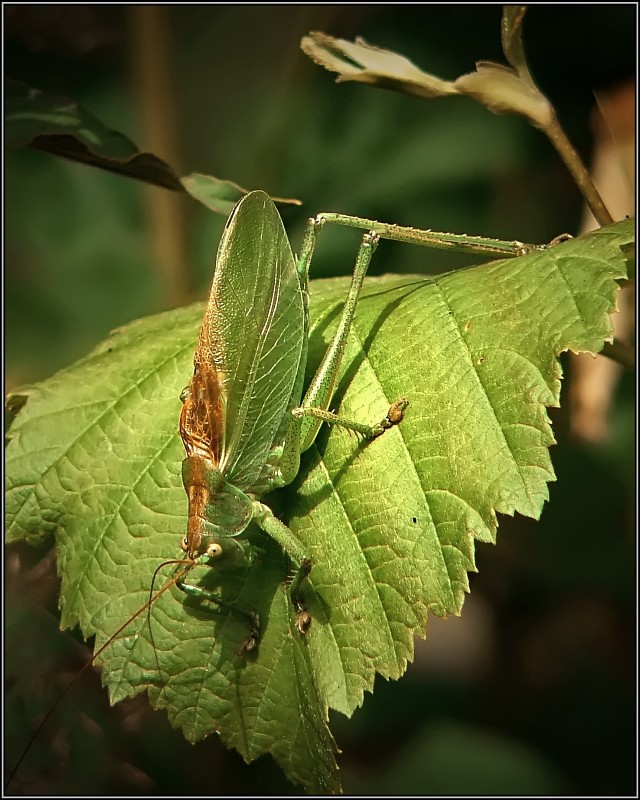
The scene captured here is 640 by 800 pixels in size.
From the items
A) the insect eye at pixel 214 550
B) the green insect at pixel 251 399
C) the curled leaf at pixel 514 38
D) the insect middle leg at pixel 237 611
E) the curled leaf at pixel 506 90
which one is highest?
the curled leaf at pixel 514 38

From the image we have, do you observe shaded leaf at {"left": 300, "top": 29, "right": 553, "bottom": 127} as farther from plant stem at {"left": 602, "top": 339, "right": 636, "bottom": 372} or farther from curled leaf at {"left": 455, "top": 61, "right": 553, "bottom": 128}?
plant stem at {"left": 602, "top": 339, "right": 636, "bottom": 372}

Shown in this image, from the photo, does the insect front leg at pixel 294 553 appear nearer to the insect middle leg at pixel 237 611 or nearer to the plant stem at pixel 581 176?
the insect middle leg at pixel 237 611

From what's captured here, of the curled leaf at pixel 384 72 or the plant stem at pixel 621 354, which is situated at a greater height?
the curled leaf at pixel 384 72

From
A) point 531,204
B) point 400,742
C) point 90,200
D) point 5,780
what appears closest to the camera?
point 5,780

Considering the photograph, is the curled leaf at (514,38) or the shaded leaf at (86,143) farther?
the shaded leaf at (86,143)

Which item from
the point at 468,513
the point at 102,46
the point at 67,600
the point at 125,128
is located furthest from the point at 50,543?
the point at 102,46

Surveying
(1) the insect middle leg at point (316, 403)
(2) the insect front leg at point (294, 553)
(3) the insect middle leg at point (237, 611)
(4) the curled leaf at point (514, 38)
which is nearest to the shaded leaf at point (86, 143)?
(1) the insect middle leg at point (316, 403)

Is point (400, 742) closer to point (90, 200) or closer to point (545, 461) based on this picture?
point (545, 461)
